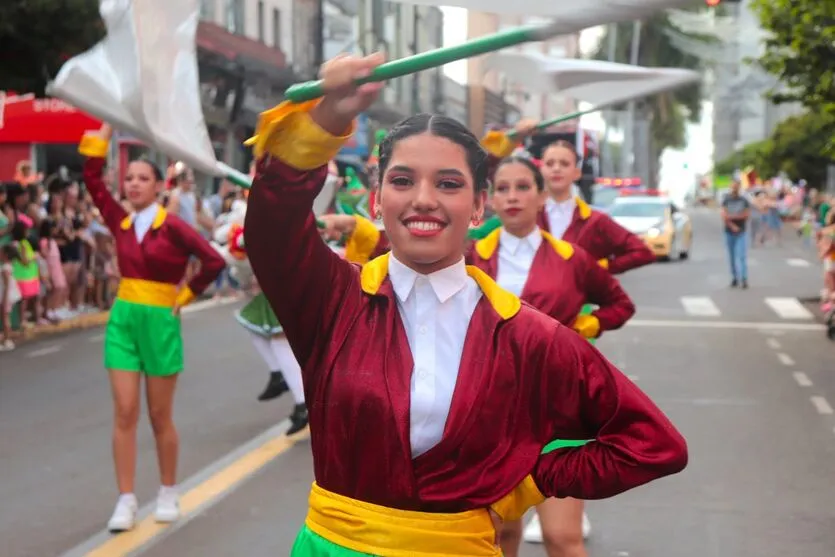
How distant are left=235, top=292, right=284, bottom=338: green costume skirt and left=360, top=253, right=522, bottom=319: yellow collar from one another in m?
6.41

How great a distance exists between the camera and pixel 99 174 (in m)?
7.20

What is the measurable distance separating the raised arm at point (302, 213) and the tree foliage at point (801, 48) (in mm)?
15062

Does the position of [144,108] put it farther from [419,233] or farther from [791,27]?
[791,27]

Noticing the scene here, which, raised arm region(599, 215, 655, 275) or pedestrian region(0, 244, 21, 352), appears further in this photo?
pedestrian region(0, 244, 21, 352)

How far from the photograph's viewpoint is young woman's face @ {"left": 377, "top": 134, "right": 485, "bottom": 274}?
295cm

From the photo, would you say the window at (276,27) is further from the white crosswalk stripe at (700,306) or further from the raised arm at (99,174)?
the raised arm at (99,174)

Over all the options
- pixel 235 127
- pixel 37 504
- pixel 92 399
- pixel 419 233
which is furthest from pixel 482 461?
pixel 235 127

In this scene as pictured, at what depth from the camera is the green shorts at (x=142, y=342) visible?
702cm

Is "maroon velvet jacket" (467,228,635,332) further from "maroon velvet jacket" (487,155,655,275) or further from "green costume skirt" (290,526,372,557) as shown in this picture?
"green costume skirt" (290,526,372,557)

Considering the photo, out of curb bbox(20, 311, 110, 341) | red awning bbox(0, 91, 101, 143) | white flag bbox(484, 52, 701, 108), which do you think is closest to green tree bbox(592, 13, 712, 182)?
red awning bbox(0, 91, 101, 143)

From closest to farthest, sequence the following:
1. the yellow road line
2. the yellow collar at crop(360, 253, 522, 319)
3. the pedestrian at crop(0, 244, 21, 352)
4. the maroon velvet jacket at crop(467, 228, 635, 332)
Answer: the yellow collar at crop(360, 253, 522, 319)
the maroon velvet jacket at crop(467, 228, 635, 332)
the yellow road line
the pedestrian at crop(0, 244, 21, 352)

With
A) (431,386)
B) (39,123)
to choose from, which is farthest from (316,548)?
(39,123)

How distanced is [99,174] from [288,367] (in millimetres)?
2572

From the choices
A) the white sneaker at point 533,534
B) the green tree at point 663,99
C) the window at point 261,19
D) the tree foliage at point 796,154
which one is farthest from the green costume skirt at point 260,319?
the tree foliage at point 796,154
